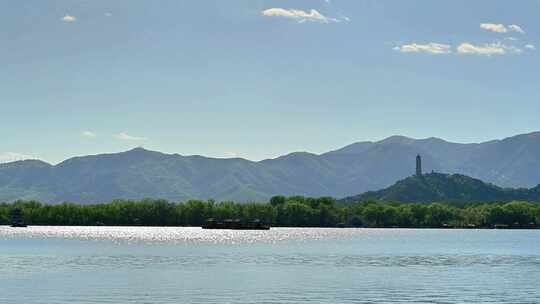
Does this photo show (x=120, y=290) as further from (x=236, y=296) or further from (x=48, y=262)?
(x=48, y=262)

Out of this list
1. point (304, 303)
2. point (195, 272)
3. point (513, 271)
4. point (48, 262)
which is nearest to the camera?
point (304, 303)

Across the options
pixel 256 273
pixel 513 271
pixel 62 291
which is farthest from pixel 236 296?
pixel 513 271

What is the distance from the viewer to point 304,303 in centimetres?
Answer: 8538

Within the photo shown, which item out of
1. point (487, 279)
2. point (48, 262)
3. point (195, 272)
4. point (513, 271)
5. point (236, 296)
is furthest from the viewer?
point (48, 262)

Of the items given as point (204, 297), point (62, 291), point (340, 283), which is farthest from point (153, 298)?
point (340, 283)

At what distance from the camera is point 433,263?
150625mm

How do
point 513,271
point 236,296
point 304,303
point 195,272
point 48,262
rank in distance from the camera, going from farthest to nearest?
point 48,262
point 513,271
point 195,272
point 236,296
point 304,303

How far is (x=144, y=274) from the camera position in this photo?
121 meters

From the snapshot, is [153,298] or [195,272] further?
[195,272]

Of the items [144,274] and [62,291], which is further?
[144,274]

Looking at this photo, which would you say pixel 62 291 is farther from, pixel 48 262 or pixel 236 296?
pixel 48 262

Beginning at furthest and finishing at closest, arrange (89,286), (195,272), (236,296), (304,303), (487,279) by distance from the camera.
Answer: (195,272) < (487,279) < (89,286) < (236,296) < (304,303)

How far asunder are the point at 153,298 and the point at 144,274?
31.9 meters

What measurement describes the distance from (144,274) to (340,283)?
93.0 feet
